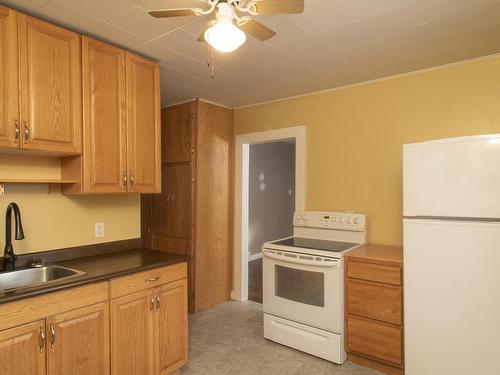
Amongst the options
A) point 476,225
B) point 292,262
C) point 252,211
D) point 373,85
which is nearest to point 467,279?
point 476,225

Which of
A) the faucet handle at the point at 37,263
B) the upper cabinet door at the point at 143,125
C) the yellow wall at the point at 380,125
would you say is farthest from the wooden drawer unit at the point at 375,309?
the faucet handle at the point at 37,263

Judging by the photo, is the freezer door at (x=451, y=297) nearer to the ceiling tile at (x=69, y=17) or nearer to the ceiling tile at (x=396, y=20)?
the ceiling tile at (x=396, y=20)

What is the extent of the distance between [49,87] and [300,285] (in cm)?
235

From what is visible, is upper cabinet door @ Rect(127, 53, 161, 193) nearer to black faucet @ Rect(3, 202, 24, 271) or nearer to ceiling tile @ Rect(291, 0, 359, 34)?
black faucet @ Rect(3, 202, 24, 271)

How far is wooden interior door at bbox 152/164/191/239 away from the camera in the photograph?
3.65m

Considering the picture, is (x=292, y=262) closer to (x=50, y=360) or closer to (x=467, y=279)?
(x=467, y=279)

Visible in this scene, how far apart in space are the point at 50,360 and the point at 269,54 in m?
2.37

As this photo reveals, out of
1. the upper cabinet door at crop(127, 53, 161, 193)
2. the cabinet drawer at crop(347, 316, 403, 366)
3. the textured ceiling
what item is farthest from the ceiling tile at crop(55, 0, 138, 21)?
the cabinet drawer at crop(347, 316, 403, 366)

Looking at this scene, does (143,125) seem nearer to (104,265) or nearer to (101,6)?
(101,6)

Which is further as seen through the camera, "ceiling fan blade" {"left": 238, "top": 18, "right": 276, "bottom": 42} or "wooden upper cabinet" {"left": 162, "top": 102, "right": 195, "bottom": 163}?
"wooden upper cabinet" {"left": 162, "top": 102, "right": 195, "bottom": 163}

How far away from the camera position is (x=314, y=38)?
2189 mm

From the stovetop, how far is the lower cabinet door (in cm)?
160

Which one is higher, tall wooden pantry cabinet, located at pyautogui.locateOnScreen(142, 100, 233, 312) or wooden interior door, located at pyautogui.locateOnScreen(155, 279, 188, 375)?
tall wooden pantry cabinet, located at pyautogui.locateOnScreen(142, 100, 233, 312)

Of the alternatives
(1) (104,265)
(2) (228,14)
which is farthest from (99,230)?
(2) (228,14)
